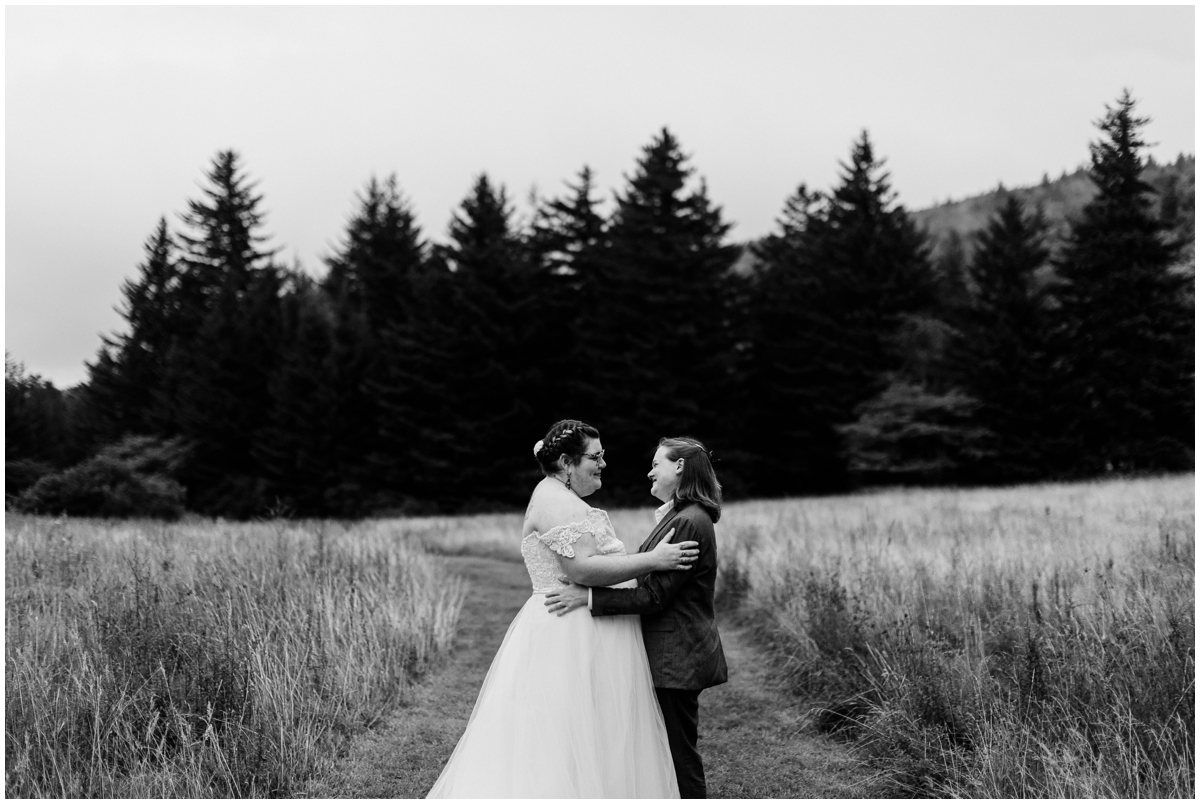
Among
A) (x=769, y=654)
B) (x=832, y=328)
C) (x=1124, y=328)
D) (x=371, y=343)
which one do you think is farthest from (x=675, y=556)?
(x=371, y=343)

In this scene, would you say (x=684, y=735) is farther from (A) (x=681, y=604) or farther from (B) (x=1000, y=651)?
(B) (x=1000, y=651)

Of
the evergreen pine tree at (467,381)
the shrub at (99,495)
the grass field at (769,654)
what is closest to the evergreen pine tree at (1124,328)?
the evergreen pine tree at (467,381)

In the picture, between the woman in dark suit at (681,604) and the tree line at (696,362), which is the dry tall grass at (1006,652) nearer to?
the woman in dark suit at (681,604)

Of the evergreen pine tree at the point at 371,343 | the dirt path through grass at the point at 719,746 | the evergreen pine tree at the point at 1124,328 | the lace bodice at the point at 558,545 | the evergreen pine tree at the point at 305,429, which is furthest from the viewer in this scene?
the evergreen pine tree at the point at 305,429

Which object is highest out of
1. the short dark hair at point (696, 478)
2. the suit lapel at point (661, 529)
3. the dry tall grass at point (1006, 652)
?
the short dark hair at point (696, 478)

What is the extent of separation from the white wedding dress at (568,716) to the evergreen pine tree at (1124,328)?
32.3 m

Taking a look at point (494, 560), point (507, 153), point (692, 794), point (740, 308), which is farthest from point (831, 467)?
point (692, 794)

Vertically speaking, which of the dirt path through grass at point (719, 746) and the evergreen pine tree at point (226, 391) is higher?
the evergreen pine tree at point (226, 391)

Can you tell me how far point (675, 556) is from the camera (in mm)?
3684

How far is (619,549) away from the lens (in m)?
3.93

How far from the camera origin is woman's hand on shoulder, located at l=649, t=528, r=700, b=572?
3.69 meters

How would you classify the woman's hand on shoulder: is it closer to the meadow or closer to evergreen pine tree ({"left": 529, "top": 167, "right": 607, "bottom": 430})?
the meadow

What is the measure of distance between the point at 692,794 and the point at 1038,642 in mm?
2676

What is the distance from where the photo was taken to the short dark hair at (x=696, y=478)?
390 centimetres
